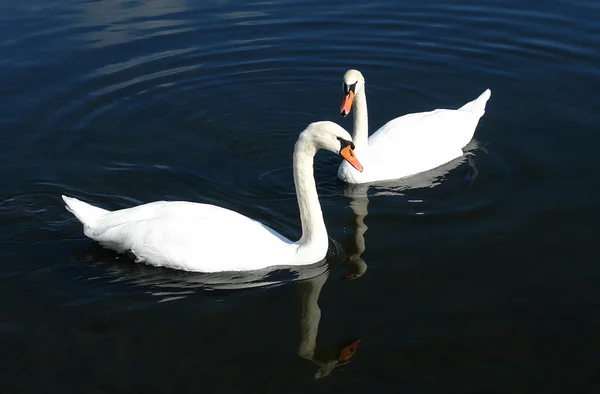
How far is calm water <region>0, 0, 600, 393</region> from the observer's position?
817cm

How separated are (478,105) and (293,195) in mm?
3798

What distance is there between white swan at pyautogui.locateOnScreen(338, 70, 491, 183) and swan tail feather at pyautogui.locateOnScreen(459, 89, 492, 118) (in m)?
0.11

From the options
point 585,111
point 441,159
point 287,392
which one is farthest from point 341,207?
point 585,111

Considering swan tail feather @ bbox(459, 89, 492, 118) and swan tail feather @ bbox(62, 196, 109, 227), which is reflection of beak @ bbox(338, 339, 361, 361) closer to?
swan tail feather @ bbox(62, 196, 109, 227)

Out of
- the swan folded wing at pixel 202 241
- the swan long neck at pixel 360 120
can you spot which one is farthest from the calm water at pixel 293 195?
the swan long neck at pixel 360 120

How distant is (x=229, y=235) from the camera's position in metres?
9.58

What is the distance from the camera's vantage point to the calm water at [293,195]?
817 centimetres

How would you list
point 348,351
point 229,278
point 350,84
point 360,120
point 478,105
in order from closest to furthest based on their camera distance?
point 348,351 → point 229,278 → point 350,84 → point 360,120 → point 478,105

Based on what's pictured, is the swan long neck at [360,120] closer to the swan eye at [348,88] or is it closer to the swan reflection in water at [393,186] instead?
the swan eye at [348,88]

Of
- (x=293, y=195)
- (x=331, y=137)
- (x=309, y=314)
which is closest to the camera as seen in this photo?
(x=309, y=314)

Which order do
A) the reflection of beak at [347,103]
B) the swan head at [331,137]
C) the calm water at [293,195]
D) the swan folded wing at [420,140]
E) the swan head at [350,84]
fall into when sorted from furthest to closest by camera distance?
the swan folded wing at [420,140] → the swan head at [350,84] → the reflection of beak at [347,103] → the swan head at [331,137] → the calm water at [293,195]

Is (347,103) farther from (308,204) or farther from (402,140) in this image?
(308,204)

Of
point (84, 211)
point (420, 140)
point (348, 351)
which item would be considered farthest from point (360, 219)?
point (84, 211)

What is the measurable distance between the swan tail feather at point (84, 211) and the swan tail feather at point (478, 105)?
613cm
